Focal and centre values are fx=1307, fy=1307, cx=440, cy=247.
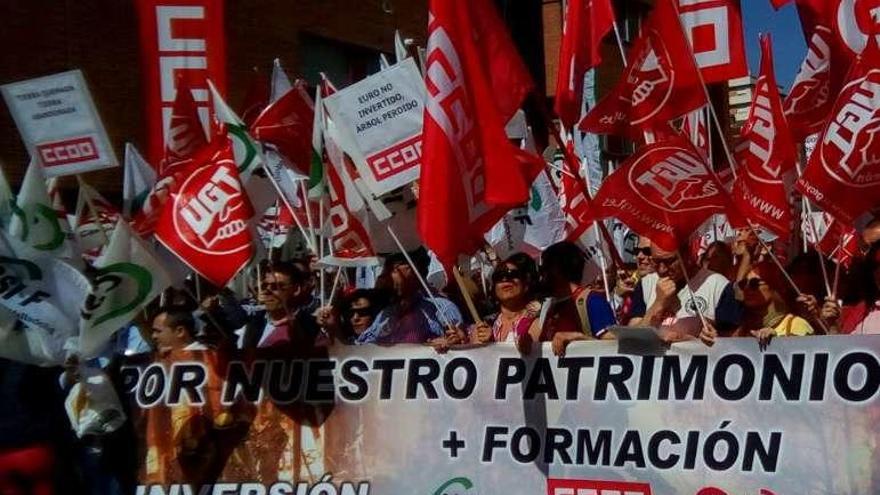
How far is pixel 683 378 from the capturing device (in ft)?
17.8

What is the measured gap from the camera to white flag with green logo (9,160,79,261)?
6355mm

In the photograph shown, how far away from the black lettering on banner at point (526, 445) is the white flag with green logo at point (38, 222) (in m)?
2.38

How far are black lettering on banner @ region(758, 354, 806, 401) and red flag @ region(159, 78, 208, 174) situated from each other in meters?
4.00

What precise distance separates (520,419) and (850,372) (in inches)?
57.4

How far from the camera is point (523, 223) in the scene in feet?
30.4

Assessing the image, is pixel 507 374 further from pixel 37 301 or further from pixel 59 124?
pixel 59 124

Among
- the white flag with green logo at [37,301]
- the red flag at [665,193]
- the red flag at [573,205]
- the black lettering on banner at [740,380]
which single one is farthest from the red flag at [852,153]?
the white flag with green logo at [37,301]

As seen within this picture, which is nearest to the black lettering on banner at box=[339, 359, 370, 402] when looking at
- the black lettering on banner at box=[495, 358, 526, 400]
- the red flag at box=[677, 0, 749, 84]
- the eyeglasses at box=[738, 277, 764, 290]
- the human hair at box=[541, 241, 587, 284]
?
the black lettering on banner at box=[495, 358, 526, 400]

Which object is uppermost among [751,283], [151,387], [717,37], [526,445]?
[717,37]

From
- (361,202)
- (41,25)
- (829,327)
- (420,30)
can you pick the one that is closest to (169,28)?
(361,202)

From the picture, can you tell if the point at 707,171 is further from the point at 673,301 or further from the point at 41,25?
the point at 41,25

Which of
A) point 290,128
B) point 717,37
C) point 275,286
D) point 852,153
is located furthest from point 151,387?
point 717,37

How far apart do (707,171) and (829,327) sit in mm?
1031

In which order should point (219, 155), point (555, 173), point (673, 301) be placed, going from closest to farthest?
point (673, 301), point (219, 155), point (555, 173)
